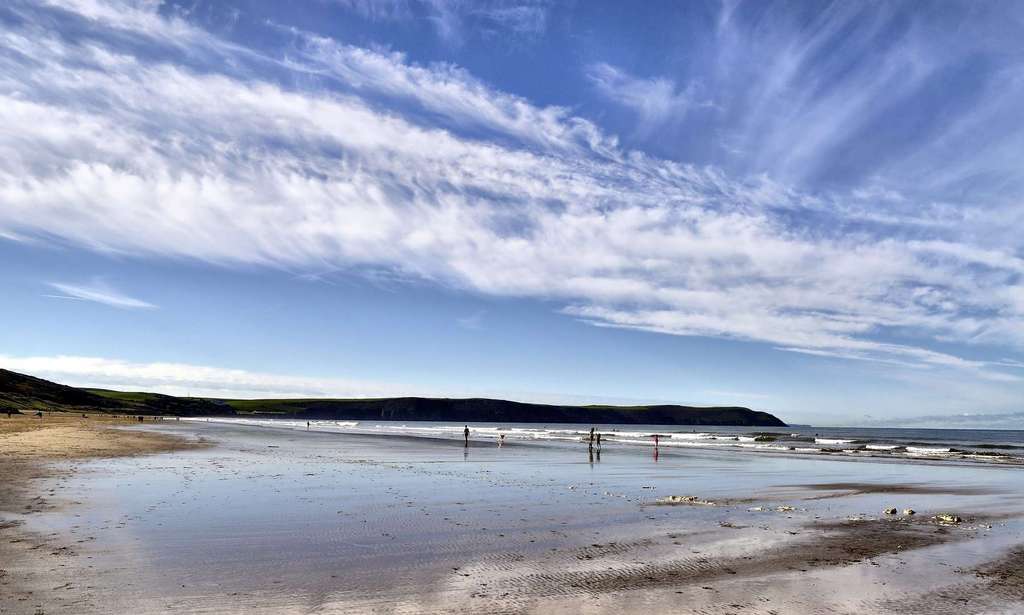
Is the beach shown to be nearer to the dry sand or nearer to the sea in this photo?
the dry sand

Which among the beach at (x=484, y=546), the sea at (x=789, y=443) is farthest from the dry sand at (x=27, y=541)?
the sea at (x=789, y=443)

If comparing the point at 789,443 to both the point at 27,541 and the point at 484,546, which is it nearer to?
the point at 484,546

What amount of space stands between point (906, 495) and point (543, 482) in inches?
568

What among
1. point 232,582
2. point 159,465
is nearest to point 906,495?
point 232,582

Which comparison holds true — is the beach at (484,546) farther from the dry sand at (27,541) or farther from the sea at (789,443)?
the sea at (789,443)

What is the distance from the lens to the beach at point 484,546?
30.5ft

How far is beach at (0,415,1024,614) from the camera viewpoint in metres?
9.29

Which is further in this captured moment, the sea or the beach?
the sea

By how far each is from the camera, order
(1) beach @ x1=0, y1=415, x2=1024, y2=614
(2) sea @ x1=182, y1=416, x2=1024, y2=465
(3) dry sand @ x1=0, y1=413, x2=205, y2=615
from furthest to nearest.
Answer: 1. (2) sea @ x1=182, y1=416, x2=1024, y2=465
2. (1) beach @ x1=0, y1=415, x2=1024, y2=614
3. (3) dry sand @ x1=0, y1=413, x2=205, y2=615

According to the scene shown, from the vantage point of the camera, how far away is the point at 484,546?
43.1 feet

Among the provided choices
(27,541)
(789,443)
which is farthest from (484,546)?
(789,443)

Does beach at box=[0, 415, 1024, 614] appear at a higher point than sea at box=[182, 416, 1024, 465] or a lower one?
higher

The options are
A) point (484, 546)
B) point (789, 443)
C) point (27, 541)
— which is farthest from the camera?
point (789, 443)

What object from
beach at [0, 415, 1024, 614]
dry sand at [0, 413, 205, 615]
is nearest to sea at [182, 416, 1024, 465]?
beach at [0, 415, 1024, 614]
